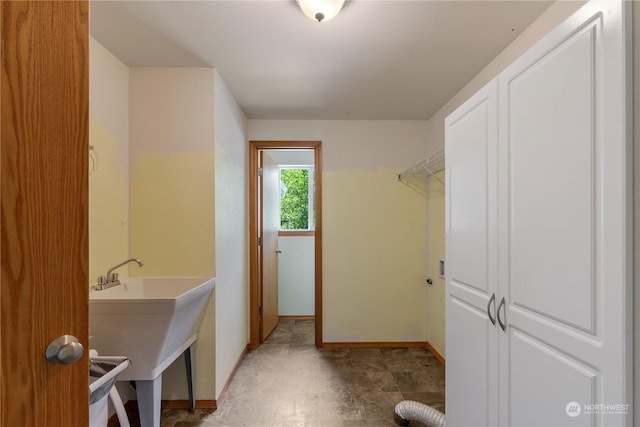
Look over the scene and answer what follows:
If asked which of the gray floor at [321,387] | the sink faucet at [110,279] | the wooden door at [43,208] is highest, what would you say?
the wooden door at [43,208]

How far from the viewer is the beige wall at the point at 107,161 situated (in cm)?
169

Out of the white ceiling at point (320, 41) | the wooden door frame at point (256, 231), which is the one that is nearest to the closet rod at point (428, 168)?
the white ceiling at point (320, 41)

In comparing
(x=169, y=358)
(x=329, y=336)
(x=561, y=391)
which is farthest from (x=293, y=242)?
(x=561, y=391)

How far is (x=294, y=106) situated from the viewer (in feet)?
8.94

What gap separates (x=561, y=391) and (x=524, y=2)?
63.6 inches

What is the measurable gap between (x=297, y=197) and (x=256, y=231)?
1.33 m

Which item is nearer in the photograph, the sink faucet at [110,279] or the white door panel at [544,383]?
the white door panel at [544,383]

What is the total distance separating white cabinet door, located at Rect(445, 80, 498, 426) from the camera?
1.13 meters

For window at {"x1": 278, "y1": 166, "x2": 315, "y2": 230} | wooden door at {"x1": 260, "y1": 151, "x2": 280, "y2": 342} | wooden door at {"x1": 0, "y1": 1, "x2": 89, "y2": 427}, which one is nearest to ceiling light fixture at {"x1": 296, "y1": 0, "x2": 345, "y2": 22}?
wooden door at {"x1": 0, "y1": 1, "x2": 89, "y2": 427}

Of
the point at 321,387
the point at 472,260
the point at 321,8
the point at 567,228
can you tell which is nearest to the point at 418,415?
the point at 321,387

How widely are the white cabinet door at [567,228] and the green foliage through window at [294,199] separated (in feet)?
10.8

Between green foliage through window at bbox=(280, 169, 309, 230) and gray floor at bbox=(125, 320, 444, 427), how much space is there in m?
1.61

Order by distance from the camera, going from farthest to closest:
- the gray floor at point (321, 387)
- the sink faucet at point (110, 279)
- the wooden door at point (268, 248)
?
1. the wooden door at point (268, 248)
2. the gray floor at point (321, 387)
3. the sink faucet at point (110, 279)
